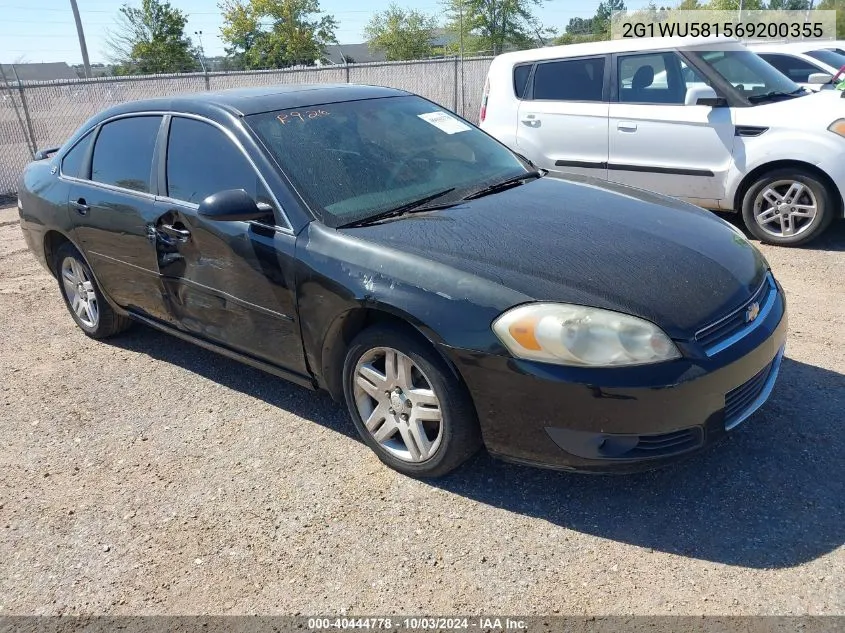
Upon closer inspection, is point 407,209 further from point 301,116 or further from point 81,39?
point 81,39

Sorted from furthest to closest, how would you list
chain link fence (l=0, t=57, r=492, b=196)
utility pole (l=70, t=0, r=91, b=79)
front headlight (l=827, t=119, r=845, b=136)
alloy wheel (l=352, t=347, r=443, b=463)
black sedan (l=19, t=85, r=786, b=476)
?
utility pole (l=70, t=0, r=91, b=79)
chain link fence (l=0, t=57, r=492, b=196)
front headlight (l=827, t=119, r=845, b=136)
alloy wheel (l=352, t=347, r=443, b=463)
black sedan (l=19, t=85, r=786, b=476)

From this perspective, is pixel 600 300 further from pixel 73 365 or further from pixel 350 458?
pixel 73 365

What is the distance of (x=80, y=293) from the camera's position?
4840 millimetres

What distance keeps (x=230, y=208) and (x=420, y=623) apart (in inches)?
73.8

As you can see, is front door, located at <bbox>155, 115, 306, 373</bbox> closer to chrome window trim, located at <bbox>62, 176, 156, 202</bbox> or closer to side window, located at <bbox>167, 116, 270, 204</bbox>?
side window, located at <bbox>167, 116, 270, 204</bbox>

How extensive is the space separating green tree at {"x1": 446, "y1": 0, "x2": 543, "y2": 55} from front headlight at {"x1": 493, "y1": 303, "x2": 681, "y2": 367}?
4170 centimetres

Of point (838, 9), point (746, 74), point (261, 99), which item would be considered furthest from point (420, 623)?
point (838, 9)

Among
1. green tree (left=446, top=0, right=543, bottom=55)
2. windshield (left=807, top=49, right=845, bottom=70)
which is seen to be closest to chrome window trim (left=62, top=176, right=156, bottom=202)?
windshield (left=807, top=49, right=845, bottom=70)

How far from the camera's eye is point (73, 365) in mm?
4520

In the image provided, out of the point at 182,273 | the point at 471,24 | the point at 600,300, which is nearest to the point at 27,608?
the point at 182,273

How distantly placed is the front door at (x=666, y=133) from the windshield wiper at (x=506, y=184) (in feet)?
8.56

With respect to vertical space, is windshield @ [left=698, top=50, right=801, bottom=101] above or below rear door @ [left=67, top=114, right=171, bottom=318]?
above

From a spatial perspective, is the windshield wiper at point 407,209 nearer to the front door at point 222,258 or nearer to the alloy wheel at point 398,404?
the front door at point 222,258

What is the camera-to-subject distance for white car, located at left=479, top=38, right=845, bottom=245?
18.8 ft
